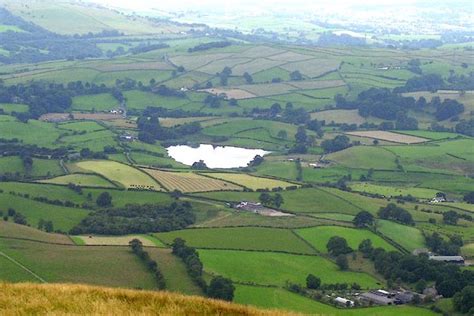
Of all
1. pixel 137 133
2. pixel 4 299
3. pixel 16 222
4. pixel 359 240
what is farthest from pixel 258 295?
pixel 137 133

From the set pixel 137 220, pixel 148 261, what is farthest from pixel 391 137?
pixel 148 261

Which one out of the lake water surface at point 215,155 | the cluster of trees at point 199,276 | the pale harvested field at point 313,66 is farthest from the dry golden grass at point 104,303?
the pale harvested field at point 313,66

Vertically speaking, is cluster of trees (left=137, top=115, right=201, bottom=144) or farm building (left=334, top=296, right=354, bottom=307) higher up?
farm building (left=334, top=296, right=354, bottom=307)

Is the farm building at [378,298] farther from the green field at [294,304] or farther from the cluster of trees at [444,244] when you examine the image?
the cluster of trees at [444,244]

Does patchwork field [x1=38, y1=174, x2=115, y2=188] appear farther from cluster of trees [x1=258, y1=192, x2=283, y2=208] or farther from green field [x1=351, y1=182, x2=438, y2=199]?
green field [x1=351, y1=182, x2=438, y2=199]

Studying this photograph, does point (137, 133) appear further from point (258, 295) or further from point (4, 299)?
point (4, 299)

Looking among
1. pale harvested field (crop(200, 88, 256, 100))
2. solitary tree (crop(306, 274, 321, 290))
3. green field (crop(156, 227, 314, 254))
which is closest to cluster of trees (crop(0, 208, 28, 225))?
green field (crop(156, 227, 314, 254))

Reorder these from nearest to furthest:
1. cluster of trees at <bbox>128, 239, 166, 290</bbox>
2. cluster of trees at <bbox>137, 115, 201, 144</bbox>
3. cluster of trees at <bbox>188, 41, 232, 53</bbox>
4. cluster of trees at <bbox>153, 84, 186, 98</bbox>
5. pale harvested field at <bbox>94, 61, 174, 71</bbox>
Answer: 1. cluster of trees at <bbox>128, 239, 166, 290</bbox>
2. cluster of trees at <bbox>137, 115, 201, 144</bbox>
3. cluster of trees at <bbox>153, 84, 186, 98</bbox>
4. pale harvested field at <bbox>94, 61, 174, 71</bbox>
5. cluster of trees at <bbox>188, 41, 232, 53</bbox>
